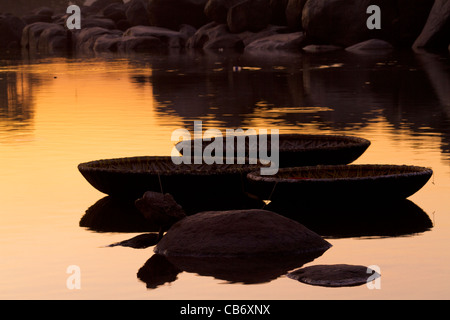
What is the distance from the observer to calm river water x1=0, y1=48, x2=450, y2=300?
8.22 meters

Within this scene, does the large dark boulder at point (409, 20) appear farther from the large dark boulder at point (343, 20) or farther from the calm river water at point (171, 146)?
the calm river water at point (171, 146)

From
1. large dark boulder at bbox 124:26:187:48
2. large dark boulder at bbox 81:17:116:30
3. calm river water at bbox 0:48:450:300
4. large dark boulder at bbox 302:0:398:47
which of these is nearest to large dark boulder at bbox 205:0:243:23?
large dark boulder at bbox 124:26:187:48

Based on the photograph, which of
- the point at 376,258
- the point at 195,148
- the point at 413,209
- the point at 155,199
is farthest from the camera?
the point at 195,148

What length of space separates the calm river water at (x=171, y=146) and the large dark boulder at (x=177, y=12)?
113ft

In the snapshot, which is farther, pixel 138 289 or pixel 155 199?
pixel 155 199

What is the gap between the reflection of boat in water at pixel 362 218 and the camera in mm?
10062

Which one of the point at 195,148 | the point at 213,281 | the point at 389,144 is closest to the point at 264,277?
the point at 213,281

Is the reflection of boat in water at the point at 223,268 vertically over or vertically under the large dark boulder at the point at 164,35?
over

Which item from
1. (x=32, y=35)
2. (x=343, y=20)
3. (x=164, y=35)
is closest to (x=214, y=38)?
(x=164, y=35)

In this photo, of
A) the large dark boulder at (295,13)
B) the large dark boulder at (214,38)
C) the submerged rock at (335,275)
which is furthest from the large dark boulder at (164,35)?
the submerged rock at (335,275)

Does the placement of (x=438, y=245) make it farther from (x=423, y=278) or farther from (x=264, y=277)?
(x=264, y=277)

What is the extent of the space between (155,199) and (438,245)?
2455 mm
